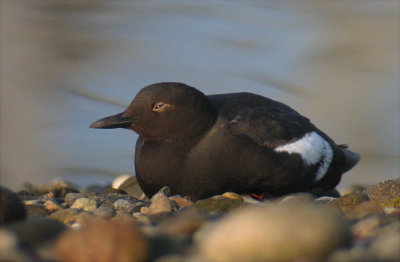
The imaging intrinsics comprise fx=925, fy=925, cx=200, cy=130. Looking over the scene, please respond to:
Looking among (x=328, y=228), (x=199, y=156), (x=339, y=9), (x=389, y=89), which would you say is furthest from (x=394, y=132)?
(x=328, y=228)

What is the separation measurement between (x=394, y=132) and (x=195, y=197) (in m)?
4.25

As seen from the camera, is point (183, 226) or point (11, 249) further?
point (183, 226)

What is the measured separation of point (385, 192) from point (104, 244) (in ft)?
10.5

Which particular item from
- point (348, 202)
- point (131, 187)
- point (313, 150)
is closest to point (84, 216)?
point (348, 202)

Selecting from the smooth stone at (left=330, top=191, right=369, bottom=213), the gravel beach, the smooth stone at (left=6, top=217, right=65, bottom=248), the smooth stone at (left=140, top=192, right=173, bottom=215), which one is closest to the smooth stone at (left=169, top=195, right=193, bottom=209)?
the smooth stone at (left=140, top=192, right=173, bottom=215)

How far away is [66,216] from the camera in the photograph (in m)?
5.07

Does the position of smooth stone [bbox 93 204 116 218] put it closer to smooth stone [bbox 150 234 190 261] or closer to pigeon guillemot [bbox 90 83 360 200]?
pigeon guillemot [bbox 90 83 360 200]

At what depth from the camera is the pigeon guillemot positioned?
6.13 meters

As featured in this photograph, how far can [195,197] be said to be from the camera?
20.1 ft

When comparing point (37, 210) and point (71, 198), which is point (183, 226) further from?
point (71, 198)

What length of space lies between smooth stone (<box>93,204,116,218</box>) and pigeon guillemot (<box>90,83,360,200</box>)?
0.73 m

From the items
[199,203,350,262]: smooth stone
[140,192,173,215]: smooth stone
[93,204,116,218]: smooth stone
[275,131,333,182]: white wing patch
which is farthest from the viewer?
[275,131,333,182]: white wing patch

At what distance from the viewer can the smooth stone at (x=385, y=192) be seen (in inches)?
222

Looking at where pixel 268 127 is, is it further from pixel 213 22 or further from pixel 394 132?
pixel 213 22
